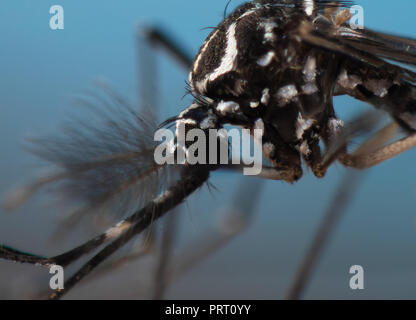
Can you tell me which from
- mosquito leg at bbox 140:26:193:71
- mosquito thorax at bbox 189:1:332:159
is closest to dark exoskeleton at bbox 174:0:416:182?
mosquito thorax at bbox 189:1:332:159

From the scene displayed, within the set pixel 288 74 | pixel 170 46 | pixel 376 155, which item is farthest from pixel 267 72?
pixel 170 46

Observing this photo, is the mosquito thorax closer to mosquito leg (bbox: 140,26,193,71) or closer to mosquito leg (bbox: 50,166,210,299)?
mosquito leg (bbox: 50,166,210,299)

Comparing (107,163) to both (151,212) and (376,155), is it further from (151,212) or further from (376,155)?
(376,155)

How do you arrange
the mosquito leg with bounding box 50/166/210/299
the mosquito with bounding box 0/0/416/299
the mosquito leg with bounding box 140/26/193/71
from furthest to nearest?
the mosquito leg with bounding box 140/26/193/71 → the mosquito with bounding box 0/0/416/299 → the mosquito leg with bounding box 50/166/210/299

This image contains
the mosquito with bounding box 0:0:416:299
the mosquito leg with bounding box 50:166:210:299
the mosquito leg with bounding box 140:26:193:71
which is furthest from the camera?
the mosquito leg with bounding box 140:26:193:71

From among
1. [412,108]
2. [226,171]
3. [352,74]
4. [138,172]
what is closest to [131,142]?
[138,172]
